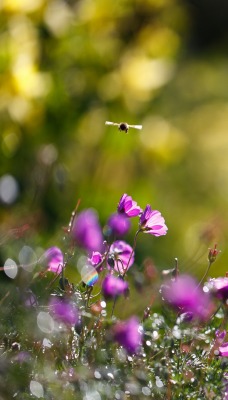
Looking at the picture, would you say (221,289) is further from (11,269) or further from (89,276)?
(11,269)

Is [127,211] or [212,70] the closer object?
[127,211]

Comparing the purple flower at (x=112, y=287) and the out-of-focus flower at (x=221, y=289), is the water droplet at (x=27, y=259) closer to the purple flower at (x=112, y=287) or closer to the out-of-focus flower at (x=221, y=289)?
the purple flower at (x=112, y=287)

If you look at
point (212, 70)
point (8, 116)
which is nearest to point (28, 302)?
point (8, 116)

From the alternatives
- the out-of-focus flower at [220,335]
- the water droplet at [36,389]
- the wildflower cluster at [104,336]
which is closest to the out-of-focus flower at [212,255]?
the wildflower cluster at [104,336]

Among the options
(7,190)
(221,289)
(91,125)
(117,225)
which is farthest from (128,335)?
(91,125)

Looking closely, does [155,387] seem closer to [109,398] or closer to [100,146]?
[109,398]

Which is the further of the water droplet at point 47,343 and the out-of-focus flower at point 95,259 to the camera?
the out-of-focus flower at point 95,259

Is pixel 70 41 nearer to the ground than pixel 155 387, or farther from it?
nearer to the ground

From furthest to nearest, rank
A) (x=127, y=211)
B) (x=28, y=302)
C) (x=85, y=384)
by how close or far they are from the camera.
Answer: (x=127, y=211) < (x=28, y=302) < (x=85, y=384)
